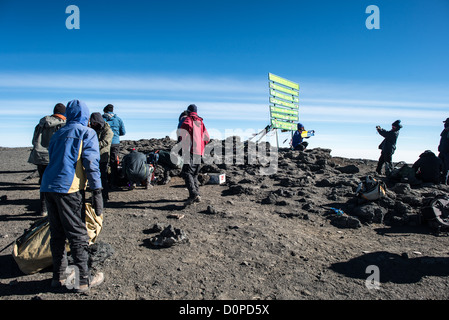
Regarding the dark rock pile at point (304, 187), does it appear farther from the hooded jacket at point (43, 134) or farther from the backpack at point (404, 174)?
the hooded jacket at point (43, 134)

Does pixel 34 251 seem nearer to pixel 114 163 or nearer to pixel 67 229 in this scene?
pixel 67 229

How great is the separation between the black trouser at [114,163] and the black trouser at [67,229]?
4279 millimetres

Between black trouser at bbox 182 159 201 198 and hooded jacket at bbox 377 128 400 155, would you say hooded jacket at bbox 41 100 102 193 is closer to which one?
black trouser at bbox 182 159 201 198

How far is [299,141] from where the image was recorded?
1569 cm

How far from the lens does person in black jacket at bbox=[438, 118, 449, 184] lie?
9.93 m

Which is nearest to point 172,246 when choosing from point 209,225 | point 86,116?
point 209,225

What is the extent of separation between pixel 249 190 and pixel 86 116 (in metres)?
5.52

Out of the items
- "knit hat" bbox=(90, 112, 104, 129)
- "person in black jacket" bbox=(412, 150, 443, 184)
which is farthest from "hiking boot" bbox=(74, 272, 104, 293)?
"person in black jacket" bbox=(412, 150, 443, 184)

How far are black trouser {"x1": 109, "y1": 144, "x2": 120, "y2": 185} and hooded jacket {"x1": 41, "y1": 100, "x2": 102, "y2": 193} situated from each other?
4.13 metres

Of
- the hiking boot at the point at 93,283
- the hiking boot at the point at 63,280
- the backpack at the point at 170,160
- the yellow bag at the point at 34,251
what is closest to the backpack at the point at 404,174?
the backpack at the point at 170,160

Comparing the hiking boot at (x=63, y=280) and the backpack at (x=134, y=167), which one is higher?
the backpack at (x=134, y=167)

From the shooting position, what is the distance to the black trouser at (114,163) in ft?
24.6

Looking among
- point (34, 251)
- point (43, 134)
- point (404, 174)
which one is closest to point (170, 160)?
point (43, 134)

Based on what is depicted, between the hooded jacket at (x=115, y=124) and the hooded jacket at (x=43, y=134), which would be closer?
the hooded jacket at (x=43, y=134)
